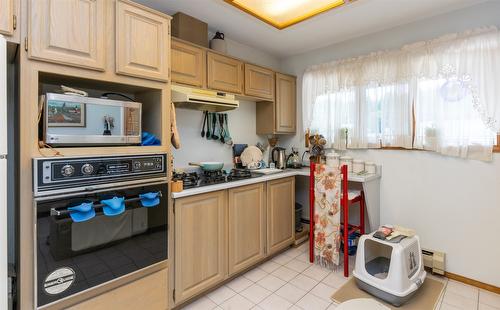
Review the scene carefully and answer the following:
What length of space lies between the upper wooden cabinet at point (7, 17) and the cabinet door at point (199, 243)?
130 centimetres

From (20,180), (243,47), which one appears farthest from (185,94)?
(243,47)

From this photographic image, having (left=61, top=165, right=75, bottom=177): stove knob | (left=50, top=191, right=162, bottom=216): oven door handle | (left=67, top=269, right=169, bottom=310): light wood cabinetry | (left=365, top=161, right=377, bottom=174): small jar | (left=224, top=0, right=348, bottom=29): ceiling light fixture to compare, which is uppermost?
(left=224, top=0, right=348, bottom=29): ceiling light fixture

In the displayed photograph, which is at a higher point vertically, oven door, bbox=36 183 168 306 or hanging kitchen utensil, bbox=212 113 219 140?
hanging kitchen utensil, bbox=212 113 219 140

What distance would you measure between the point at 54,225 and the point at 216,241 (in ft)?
3.85

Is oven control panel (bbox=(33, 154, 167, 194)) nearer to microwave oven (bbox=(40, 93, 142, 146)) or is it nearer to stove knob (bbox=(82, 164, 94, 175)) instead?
stove knob (bbox=(82, 164, 94, 175))

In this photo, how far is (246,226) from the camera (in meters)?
2.43

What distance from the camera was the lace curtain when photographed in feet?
7.16

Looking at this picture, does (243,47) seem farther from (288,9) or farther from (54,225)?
(54,225)

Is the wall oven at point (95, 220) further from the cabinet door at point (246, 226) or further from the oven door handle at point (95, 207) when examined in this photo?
the cabinet door at point (246, 226)

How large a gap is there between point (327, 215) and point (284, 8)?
6.51 feet

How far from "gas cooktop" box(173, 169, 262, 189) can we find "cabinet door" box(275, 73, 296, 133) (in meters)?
0.93

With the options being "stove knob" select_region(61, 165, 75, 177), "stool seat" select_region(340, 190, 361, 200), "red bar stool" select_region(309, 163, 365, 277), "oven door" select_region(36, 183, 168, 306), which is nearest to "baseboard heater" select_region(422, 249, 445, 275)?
"red bar stool" select_region(309, 163, 365, 277)

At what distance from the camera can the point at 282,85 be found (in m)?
3.34

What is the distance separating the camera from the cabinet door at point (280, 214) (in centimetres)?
269
